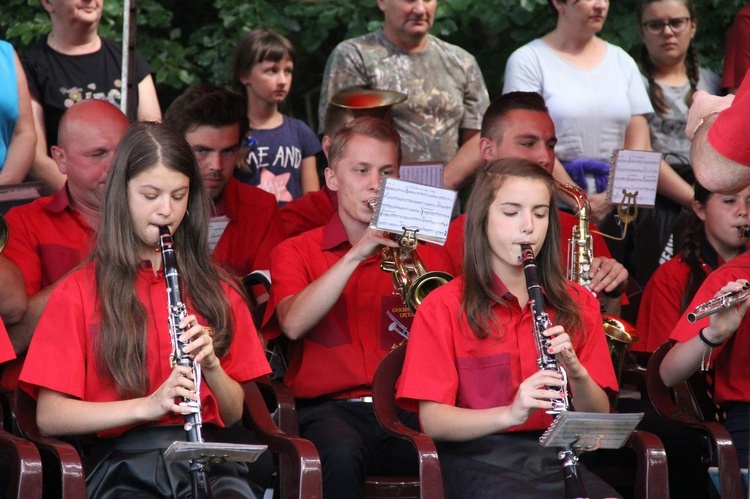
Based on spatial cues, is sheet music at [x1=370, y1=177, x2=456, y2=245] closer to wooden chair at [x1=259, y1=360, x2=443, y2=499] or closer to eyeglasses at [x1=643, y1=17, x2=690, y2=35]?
wooden chair at [x1=259, y1=360, x2=443, y2=499]

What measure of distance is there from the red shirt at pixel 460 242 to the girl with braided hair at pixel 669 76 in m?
1.25

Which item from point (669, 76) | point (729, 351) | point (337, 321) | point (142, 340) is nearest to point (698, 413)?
point (729, 351)

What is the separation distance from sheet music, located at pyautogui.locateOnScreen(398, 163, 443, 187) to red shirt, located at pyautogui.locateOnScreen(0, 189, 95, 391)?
3.95 ft

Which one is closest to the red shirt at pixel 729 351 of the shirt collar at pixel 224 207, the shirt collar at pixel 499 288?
the shirt collar at pixel 499 288

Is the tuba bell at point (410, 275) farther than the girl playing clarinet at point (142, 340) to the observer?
Yes

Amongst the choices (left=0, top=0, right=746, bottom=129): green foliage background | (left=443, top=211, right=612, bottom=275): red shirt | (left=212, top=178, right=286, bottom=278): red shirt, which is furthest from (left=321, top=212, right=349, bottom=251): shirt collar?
(left=0, top=0, right=746, bottom=129): green foliage background

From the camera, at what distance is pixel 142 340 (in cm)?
331

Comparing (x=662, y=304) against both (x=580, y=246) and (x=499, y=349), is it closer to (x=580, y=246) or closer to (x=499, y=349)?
(x=580, y=246)

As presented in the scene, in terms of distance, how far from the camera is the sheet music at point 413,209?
11.9 ft

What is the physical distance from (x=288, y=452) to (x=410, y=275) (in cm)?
89

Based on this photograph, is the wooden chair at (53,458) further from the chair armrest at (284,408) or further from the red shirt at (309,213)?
the red shirt at (309,213)

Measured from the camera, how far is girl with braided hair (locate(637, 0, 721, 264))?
6031mm

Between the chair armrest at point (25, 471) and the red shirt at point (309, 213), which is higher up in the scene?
the red shirt at point (309, 213)

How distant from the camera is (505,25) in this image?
6852 millimetres
